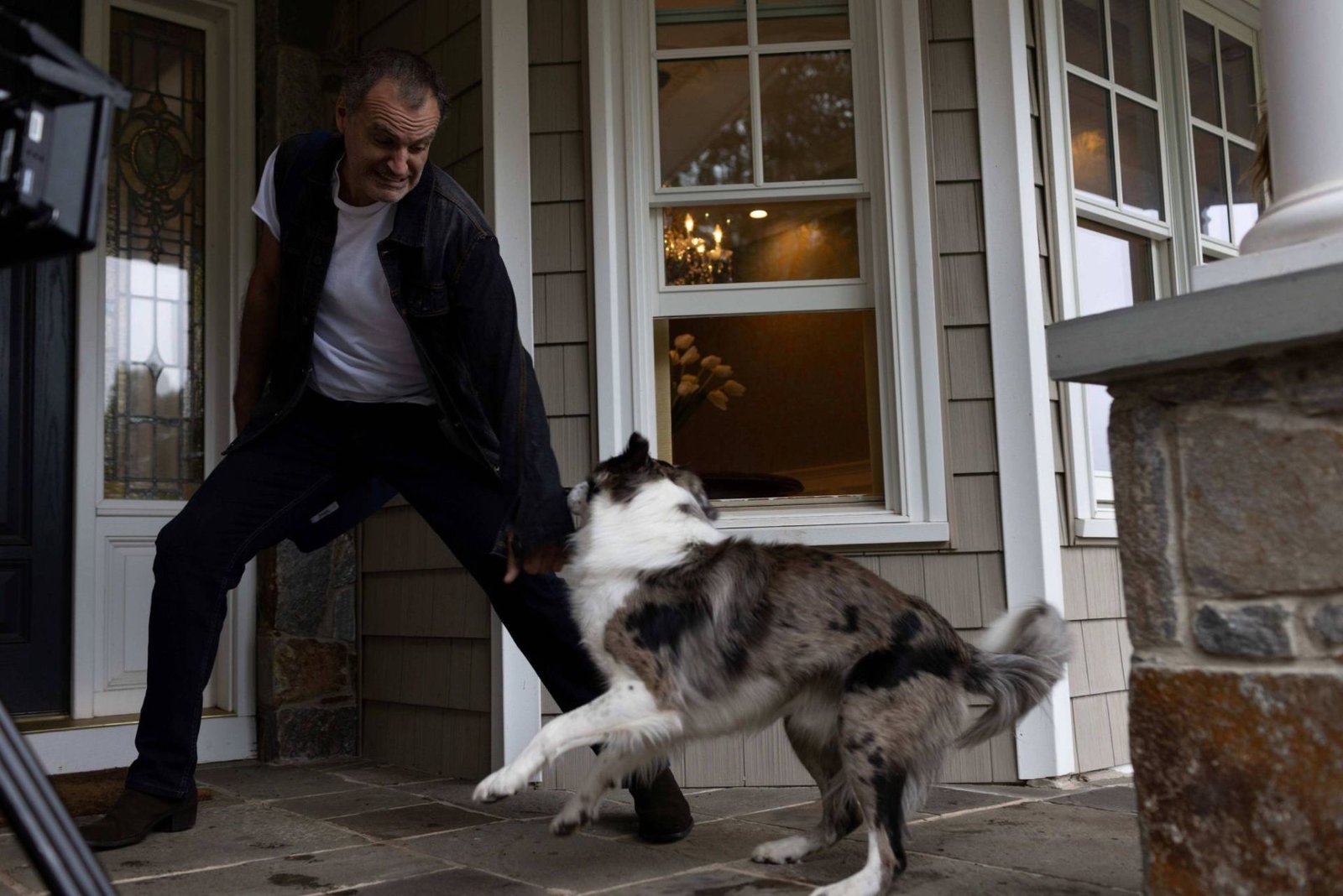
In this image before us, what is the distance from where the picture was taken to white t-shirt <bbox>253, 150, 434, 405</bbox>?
9.58ft

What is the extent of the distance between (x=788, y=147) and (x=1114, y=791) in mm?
2272

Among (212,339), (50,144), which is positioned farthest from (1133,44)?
(50,144)

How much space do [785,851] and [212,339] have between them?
288cm

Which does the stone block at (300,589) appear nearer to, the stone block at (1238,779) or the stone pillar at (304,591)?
the stone pillar at (304,591)

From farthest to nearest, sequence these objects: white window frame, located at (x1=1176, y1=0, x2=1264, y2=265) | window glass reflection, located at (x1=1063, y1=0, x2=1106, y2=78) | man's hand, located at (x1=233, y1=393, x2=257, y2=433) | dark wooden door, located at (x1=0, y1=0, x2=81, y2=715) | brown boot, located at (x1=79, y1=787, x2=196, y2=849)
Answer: white window frame, located at (x1=1176, y1=0, x2=1264, y2=265), window glass reflection, located at (x1=1063, y1=0, x2=1106, y2=78), dark wooden door, located at (x1=0, y1=0, x2=81, y2=715), man's hand, located at (x1=233, y1=393, x2=257, y2=433), brown boot, located at (x1=79, y1=787, x2=196, y2=849)

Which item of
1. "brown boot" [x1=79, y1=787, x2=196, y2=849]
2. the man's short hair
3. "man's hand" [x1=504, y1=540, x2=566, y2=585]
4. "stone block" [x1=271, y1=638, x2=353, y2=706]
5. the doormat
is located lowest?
the doormat

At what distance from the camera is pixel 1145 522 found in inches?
74.3

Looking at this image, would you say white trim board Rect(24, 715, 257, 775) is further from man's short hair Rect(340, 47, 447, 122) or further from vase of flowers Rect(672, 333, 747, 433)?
man's short hair Rect(340, 47, 447, 122)

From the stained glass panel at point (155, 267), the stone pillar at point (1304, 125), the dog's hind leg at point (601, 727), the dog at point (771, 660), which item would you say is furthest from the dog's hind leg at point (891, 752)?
the stained glass panel at point (155, 267)

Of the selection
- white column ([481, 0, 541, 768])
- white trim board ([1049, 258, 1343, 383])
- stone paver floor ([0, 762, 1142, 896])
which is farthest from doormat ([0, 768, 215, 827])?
white trim board ([1049, 258, 1343, 383])

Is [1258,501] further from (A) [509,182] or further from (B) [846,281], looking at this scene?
(A) [509,182]

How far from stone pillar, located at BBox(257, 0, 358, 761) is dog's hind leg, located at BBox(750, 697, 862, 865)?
81.9 inches

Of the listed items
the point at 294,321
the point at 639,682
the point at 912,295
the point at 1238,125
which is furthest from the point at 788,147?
the point at 1238,125

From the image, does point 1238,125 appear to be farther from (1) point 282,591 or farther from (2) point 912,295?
(1) point 282,591
